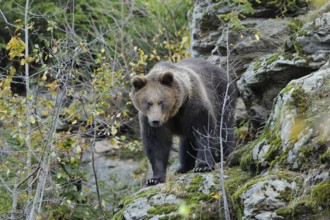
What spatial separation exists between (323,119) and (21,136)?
387cm

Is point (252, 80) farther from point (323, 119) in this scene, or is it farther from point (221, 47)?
point (323, 119)

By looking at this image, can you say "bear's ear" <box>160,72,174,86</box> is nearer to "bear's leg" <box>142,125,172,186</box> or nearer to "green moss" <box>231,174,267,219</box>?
"bear's leg" <box>142,125,172,186</box>

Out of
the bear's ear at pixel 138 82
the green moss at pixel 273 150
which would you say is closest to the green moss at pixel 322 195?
the green moss at pixel 273 150

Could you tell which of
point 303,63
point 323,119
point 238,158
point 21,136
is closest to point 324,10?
point 303,63

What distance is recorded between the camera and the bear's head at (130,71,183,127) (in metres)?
8.30

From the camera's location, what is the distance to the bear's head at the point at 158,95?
27.2ft

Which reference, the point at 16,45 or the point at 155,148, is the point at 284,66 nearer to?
the point at 155,148

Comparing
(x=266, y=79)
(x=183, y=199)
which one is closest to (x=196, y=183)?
(x=183, y=199)

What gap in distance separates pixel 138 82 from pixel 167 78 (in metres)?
0.41

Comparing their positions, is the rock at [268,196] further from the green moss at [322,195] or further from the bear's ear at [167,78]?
the bear's ear at [167,78]

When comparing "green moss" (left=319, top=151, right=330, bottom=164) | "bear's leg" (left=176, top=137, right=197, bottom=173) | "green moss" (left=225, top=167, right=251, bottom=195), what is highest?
"green moss" (left=319, top=151, right=330, bottom=164)

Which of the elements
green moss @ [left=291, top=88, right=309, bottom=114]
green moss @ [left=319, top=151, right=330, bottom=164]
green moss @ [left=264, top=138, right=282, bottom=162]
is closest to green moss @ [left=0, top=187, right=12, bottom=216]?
green moss @ [left=264, top=138, right=282, bottom=162]

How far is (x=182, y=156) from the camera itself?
29.5 ft

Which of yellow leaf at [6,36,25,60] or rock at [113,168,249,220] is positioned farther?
yellow leaf at [6,36,25,60]
